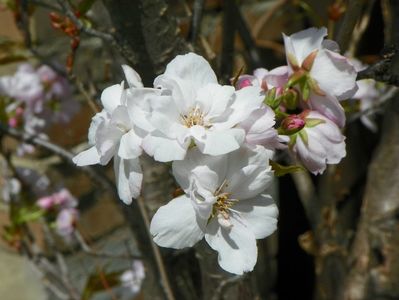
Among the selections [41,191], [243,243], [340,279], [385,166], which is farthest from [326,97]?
[41,191]

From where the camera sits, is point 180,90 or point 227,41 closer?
point 180,90

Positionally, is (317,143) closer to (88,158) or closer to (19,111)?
(88,158)

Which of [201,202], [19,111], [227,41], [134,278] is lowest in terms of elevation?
[134,278]

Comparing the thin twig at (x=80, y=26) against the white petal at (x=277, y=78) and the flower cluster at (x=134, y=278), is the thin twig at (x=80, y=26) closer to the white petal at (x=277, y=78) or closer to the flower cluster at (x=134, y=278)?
the white petal at (x=277, y=78)

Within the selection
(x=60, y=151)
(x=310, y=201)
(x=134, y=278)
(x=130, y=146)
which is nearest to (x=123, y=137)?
(x=130, y=146)

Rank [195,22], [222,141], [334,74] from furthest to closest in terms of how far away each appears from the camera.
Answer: [195,22] → [334,74] → [222,141]

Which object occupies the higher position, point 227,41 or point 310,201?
point 227,41
